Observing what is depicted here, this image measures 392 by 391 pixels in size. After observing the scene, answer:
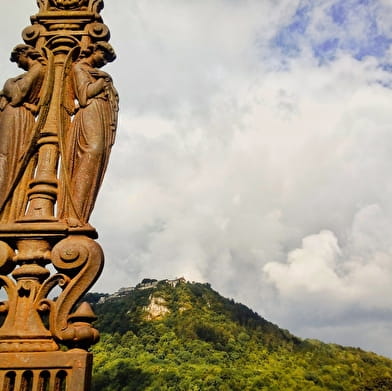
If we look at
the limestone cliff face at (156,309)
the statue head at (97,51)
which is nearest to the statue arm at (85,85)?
the statue head at (97,51)

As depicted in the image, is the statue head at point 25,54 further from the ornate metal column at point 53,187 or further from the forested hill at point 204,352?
the forested hill at point 204,352

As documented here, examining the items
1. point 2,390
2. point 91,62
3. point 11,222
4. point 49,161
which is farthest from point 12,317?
point 91,62

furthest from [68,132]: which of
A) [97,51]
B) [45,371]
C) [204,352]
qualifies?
[204,352]

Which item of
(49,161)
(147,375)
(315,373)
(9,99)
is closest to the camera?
(49,161)

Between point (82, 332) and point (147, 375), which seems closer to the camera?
point (82, 332)

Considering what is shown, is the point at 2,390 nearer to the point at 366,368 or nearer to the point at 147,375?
the point at 147,375

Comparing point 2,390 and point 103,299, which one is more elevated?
point 103,299

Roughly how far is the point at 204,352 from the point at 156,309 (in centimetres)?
1321

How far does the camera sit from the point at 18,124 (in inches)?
182

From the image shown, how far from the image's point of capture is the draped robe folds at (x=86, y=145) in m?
4.25

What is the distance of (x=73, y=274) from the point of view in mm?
3922

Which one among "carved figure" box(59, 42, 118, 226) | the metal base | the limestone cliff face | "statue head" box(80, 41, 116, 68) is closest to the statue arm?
"carved figure" box(59, 42, 118, 226)

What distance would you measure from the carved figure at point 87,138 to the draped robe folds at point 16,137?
37cm

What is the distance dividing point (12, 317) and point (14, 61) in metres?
2.69
